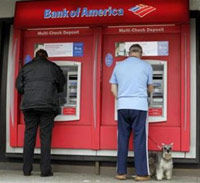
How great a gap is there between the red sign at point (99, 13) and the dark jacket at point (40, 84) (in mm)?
758

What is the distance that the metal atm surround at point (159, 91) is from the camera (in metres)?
5.72

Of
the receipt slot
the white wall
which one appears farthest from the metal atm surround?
the white wall

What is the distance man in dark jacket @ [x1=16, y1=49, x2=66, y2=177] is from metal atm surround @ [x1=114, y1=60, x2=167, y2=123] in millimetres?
1403

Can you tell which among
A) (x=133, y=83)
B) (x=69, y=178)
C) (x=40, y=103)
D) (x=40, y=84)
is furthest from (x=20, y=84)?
(x=133, y=83)

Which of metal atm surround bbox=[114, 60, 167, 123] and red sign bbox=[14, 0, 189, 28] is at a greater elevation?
red sign bbox=[14, 0, 189, 28]

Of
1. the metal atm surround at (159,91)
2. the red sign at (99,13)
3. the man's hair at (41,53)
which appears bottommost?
the metal atm surround at (159,91)

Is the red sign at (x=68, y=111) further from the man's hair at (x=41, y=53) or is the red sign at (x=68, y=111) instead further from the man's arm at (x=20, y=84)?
the man's hair at (x=41, y=53)

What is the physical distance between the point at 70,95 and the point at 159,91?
1.40 meters

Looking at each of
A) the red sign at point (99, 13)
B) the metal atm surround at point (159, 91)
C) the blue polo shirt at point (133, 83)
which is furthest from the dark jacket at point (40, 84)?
the metal atm surround at point (159, 91)

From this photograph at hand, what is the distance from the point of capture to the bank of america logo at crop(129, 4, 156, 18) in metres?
5.71

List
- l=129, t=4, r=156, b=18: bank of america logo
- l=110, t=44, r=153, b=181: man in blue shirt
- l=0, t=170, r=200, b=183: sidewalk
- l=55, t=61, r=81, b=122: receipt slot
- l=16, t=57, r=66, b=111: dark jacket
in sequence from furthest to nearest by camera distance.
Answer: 1. l=55, t=61, r=81, b=122: receipt slot
2. l=129, t=4, r=156, b=18: bank of america logo
3. l=16, t=57, r=66, b=111: dark jacket
4. l=0, t=170, r=200, b=183: sidewalk
5. l=110, t=44, r=153, b=181: man in blue shirt

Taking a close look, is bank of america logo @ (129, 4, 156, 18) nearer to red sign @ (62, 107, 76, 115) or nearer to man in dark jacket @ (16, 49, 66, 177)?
man in dark jacket @ (16, 49, 66, 177)

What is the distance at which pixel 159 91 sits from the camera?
5.79 m

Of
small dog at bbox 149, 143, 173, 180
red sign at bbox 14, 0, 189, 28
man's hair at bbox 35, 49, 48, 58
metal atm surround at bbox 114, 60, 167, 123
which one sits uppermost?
red sign at bbox 14, 0, 189, 28
